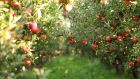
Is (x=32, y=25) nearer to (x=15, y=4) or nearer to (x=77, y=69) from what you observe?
(x=15, y=4)

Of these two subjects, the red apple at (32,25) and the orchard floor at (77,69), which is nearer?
the red apple at (32,25)

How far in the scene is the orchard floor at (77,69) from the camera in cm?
1443

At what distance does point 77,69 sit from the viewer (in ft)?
53.8

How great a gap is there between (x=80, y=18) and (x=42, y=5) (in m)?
4.30

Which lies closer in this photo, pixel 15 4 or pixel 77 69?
pixel 15 4

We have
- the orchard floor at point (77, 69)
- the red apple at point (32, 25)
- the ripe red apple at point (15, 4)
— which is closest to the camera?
the ripe red apple at point (15, 4)

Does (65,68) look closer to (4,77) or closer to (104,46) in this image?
(104,46)

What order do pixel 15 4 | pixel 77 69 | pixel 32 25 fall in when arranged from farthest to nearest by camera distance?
pixel 77 69, pixel 32 25, pixel 15 4

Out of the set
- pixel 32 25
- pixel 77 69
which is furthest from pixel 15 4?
pixel 77 69

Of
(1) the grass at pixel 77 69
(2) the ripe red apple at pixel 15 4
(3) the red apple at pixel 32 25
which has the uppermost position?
(2) the ripe red apple at pixel 15 4

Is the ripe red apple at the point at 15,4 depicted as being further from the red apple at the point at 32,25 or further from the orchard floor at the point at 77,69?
the orchard floor at the point at 77,69

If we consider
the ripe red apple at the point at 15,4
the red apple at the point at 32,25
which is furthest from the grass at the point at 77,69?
the ripe red apple at the point at 15,4

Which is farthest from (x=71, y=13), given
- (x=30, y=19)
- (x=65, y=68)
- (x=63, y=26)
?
(x=30, y=19)

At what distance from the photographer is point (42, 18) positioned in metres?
9.98
